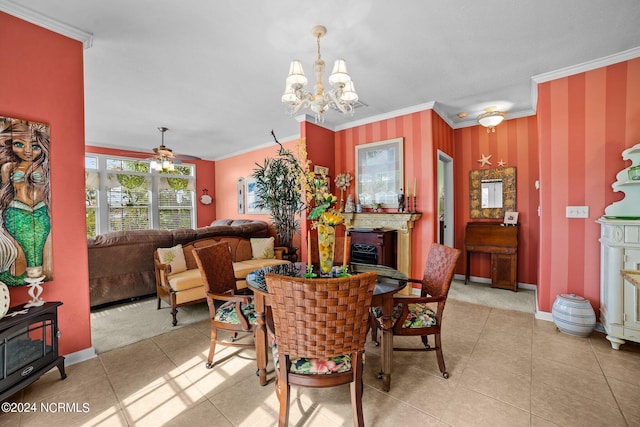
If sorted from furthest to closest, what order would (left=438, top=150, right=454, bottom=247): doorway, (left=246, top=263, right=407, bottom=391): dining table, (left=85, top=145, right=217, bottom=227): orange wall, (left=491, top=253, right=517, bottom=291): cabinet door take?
(left=85, top=145, right=217, bottom=227): orange wall, (left=438, top=150, right=454, bottom=247): doorway, (left=491, top=253, right=517, bottom=291): cabinet door, (left=246, top=263, right=407, bottom=391): dining table

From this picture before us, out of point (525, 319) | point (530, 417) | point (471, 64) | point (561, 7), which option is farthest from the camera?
point (525, 319)

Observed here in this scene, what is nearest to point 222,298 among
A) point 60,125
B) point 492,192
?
point 60,125

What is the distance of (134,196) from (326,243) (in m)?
6.52

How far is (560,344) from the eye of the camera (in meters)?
2.47

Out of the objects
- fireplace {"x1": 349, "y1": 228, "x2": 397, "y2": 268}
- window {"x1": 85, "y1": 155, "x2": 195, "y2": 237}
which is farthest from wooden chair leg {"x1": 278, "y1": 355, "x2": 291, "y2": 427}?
window {"x1": 85, "y1": 155, "x2": 195, "y2": 237}

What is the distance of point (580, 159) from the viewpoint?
283cm

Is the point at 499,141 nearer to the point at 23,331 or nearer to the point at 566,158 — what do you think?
the point at 566,158

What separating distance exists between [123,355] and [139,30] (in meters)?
2.75

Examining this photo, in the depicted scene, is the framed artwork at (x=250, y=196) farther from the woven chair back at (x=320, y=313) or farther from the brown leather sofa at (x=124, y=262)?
the woven chair back at (x=320, y=313)

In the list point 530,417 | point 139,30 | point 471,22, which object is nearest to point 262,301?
point 530,417

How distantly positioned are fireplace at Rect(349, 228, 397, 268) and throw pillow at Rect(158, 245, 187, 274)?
2375 millimetres

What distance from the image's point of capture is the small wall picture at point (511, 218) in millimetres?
4176

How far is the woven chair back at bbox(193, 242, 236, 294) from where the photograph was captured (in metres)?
2.10

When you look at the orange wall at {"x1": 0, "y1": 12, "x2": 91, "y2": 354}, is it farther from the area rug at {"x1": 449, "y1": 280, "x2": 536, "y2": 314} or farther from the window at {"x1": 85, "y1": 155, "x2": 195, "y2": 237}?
the window at {"x1": 85, "y1": 155, "x2": 195, "y2": 237}
